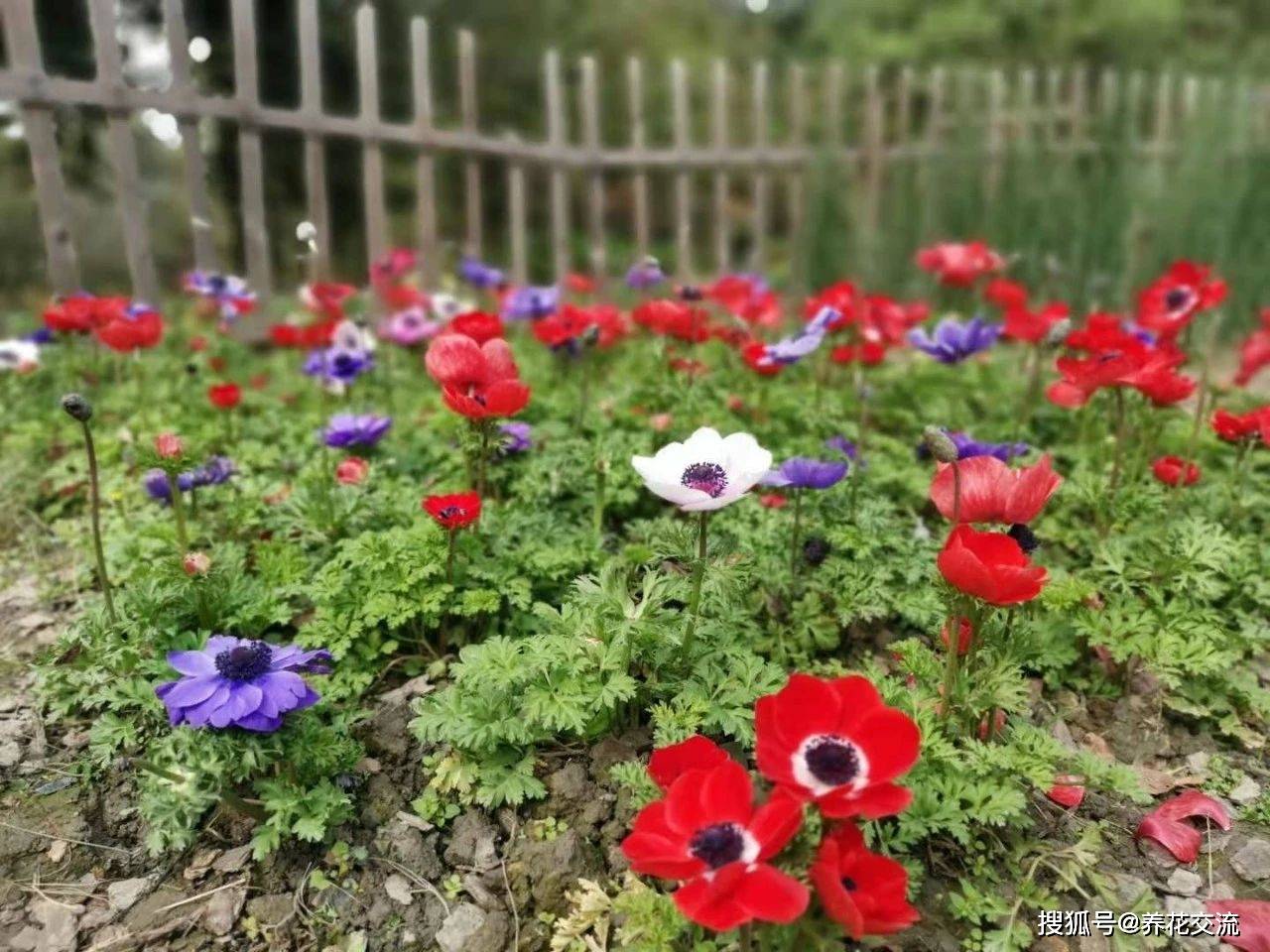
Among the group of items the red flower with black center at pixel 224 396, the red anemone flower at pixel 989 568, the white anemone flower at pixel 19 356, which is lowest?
the white anemone flower at pixel 19 356

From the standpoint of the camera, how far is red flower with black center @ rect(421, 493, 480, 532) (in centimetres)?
193

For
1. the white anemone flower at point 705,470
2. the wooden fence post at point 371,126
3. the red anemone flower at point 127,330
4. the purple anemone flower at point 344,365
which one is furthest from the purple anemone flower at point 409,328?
the white anemone flower at point 705,470

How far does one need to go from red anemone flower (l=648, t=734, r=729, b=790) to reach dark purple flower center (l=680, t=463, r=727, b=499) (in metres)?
0.40

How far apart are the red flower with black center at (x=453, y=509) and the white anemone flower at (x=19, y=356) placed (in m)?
2.38

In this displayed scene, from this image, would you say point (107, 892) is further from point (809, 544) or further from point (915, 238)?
point (915, 238)

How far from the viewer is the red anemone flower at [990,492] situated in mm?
1589

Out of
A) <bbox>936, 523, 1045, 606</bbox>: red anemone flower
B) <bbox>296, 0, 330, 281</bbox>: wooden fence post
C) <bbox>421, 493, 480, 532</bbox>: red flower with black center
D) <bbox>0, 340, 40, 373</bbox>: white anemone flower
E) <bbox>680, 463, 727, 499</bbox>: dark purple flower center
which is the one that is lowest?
<bbox>0, 340, 40, 373</bbox>: white anemone flower

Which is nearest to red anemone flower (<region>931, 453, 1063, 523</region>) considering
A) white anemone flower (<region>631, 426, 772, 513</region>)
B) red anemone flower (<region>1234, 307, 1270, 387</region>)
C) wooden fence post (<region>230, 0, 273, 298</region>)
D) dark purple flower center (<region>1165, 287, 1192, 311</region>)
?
white anemone flower (<region>631, 426, 772, 513</region>)

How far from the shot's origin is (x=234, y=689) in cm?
162

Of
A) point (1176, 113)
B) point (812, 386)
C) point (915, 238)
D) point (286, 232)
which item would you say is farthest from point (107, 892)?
point (1176, 113)

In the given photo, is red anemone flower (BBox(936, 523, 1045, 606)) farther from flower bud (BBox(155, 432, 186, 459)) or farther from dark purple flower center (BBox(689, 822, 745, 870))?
flower bud (BBox(155, 432, 186, 459))

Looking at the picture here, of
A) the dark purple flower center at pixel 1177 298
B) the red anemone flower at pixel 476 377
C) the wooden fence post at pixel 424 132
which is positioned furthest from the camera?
the wooden fence post at pixel 424 132

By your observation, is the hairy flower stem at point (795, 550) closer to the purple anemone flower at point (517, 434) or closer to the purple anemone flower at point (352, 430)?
the purple anemone flower at point (517, 434)

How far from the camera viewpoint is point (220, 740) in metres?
1.65
